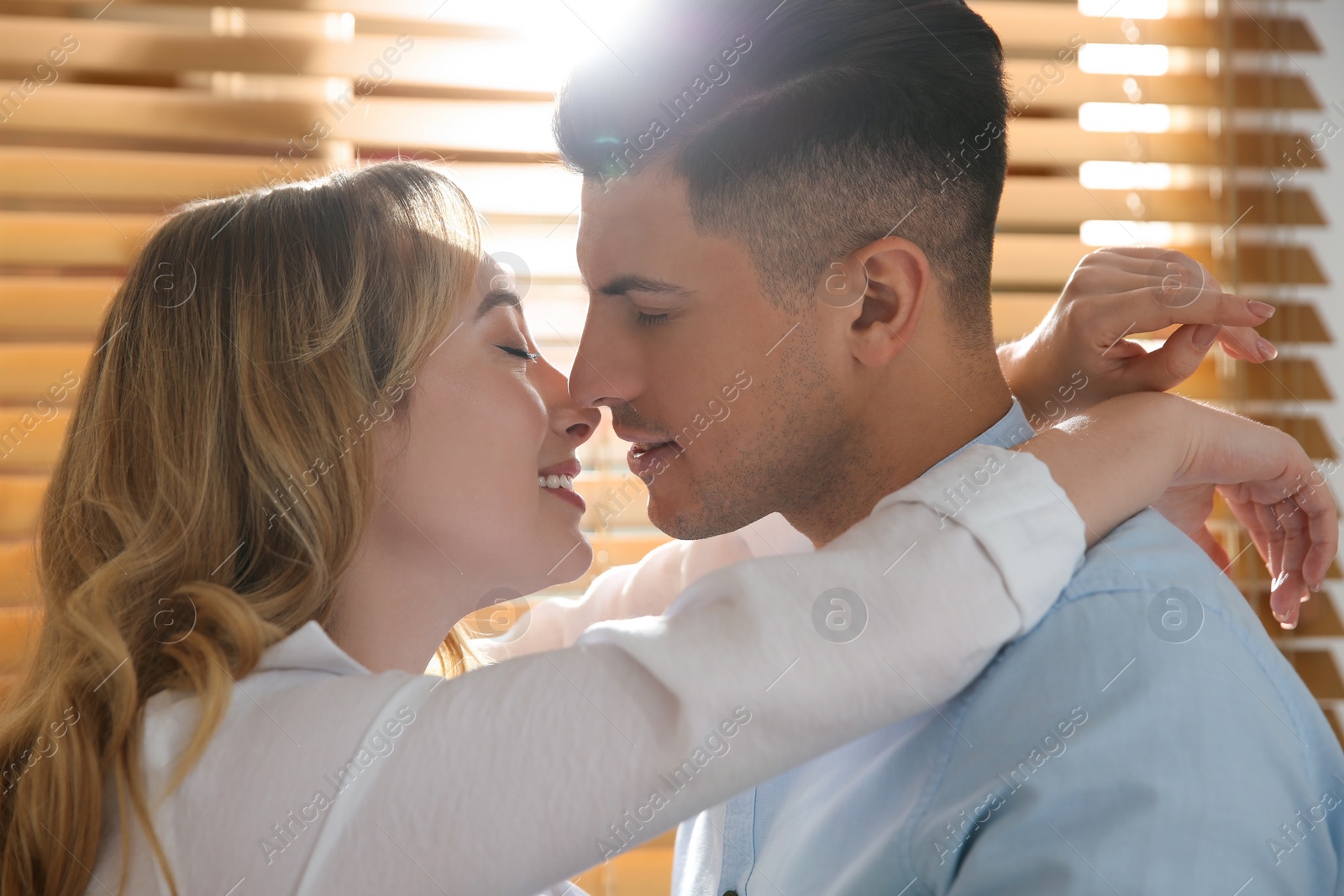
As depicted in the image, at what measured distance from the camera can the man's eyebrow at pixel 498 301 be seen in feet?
3.42

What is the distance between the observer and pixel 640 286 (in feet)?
3.31

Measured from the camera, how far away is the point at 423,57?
1.28 metres

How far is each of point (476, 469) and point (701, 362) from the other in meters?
0.24

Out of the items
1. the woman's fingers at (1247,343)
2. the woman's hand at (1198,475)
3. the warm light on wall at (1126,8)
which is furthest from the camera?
the warm light on wall at (1126,8)

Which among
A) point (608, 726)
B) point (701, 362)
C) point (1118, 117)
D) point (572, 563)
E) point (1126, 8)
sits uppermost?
point (1126, 8)

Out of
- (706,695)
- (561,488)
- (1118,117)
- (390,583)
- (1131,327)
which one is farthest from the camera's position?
(1118,117)

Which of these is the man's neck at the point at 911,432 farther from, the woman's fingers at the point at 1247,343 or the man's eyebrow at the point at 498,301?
the man's eyebrow at the point at 498,301

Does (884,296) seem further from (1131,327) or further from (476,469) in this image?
(476,469)

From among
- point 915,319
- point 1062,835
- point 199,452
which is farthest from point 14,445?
point 1062,835

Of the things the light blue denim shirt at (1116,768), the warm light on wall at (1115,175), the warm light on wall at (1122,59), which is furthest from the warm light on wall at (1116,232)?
the light blue denim shirt at (1116,768)

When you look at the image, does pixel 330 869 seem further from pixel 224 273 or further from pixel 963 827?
pixel 224 273

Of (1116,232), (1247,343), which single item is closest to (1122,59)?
(1116,232)

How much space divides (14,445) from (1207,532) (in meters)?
1.39

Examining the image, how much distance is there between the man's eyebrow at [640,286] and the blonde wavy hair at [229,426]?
0.50 ft
